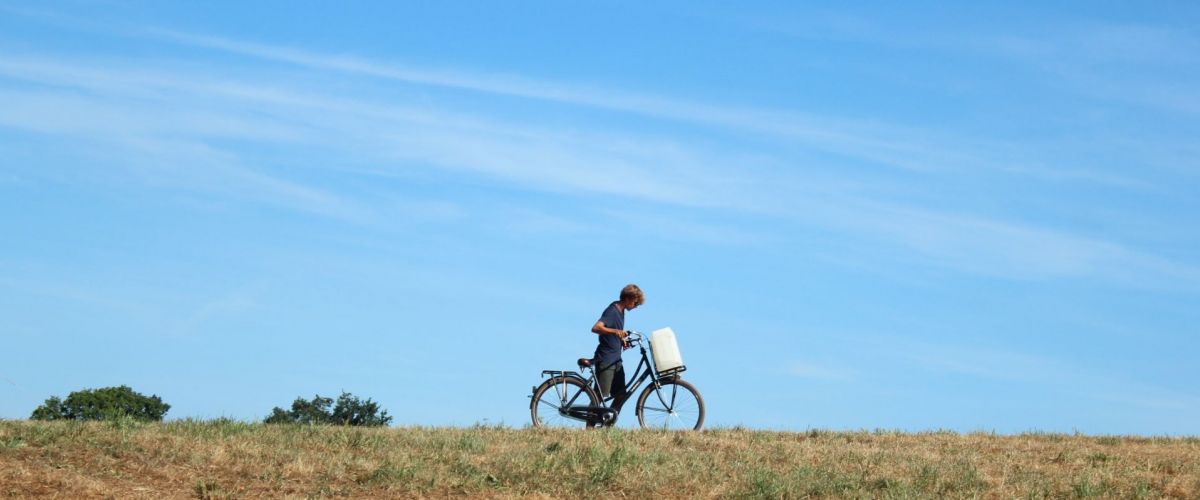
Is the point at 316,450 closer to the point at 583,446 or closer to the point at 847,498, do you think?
the point at 583,446

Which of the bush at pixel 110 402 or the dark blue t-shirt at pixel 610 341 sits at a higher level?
the bush at pixel 110 402

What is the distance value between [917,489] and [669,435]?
410 cm

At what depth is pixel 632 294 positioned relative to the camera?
64.5 ft

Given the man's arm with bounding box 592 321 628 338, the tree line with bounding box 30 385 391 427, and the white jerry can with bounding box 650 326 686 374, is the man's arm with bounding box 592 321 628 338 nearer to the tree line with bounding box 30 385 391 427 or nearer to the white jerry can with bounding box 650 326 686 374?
the white jerry can with bounding box 650 326 686 374

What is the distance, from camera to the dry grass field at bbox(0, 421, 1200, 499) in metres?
14.2

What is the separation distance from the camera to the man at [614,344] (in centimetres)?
1967

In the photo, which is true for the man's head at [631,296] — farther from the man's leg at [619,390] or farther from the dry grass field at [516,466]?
the dry grass field at [516,466]

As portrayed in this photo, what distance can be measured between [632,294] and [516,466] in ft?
16.3

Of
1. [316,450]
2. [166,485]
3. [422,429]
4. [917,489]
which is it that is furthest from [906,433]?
[166,485]

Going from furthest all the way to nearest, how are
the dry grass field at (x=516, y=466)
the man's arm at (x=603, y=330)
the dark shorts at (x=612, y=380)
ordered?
the dark shorts at (x=612, y=380) < the man's arm at (x=603, y=330) < the dry grass field at (x=516, y=466)

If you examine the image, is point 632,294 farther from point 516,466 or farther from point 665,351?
point 516,466

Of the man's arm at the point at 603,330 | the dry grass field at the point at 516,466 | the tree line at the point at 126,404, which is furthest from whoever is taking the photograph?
the tree line at the point at 126,404

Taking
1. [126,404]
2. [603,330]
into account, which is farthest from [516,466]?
[126,404]

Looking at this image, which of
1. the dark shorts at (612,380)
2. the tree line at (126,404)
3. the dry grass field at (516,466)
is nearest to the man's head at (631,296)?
the dark shorts at (612,380)
